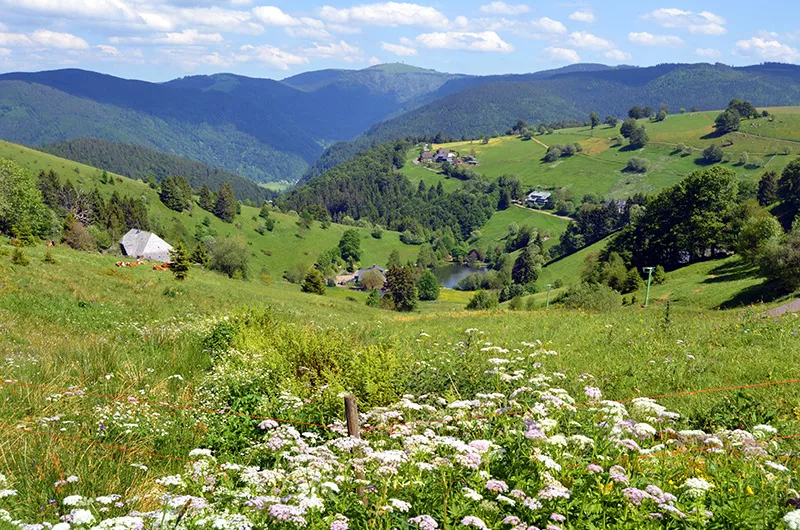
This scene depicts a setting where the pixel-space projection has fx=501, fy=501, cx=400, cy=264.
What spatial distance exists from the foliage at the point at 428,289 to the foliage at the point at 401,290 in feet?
61.4

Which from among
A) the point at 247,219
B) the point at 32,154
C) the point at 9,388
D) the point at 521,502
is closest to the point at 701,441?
the point at 521,502

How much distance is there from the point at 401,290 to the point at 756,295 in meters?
80.6

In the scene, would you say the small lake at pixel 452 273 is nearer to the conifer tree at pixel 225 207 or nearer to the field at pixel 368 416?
the conifer tree at pixel 225 207

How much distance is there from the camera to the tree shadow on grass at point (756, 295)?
3788cm

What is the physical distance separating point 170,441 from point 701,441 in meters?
7.06

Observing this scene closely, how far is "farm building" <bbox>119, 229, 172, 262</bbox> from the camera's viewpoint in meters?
108

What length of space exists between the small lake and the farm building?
8984cm

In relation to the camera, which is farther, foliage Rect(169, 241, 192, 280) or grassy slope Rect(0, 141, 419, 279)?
grassy slope Rect(0, 141, 419, 279)

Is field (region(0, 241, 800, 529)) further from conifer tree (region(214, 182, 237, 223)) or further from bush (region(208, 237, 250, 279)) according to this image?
conifer tree (region(214, 182, 237, 223))

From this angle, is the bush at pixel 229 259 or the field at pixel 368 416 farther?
the bush at pixel 229 259

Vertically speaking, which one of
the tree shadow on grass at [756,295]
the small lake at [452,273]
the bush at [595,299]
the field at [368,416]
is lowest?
the small lake at [452,273]

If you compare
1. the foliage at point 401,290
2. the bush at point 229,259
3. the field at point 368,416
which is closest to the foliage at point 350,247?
the foliage at point 401,290

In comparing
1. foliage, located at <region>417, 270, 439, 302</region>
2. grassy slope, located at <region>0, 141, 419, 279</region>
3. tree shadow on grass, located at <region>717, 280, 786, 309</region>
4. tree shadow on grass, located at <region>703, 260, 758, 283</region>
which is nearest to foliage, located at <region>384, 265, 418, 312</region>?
foliage, located at <region>417, 270, 439, 302</region>

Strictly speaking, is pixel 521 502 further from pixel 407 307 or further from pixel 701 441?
pixel 407 307
